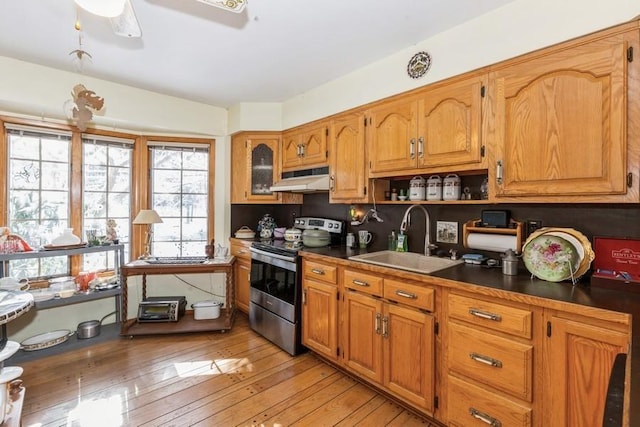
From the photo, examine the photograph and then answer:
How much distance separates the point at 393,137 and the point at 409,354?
1.51m

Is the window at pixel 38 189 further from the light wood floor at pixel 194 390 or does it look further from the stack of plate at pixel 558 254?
the stack of plate at pixel 558 254

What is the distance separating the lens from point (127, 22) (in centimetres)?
136

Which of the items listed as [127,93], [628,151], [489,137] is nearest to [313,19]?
[489,137]

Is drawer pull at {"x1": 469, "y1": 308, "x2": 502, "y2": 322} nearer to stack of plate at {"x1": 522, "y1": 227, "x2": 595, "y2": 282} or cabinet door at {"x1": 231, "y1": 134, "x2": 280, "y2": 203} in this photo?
stack of plate at {"x1": 522, "y1": 227, "x2": 595, "y2": 282}

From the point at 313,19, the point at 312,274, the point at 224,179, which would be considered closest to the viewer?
the point at 313,19

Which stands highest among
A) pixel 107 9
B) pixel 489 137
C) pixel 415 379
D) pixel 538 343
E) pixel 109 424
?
pixel 107 9

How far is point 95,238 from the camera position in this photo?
111 inches

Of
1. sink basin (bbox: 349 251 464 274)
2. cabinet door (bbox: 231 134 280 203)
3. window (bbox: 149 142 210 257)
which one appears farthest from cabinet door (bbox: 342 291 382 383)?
window (bbox: 149 142 210 257)

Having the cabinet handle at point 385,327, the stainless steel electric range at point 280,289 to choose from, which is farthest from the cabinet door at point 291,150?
the cabinet handle at point 385,327

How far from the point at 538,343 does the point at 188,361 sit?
2.45 m

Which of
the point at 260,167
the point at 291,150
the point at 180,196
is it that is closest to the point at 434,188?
the point at 291,150

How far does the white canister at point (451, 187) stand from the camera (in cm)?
211

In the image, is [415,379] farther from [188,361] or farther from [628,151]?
[188,361]

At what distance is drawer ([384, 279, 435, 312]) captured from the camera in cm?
173
